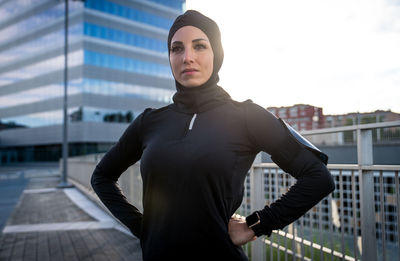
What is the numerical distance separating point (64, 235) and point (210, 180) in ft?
18.3

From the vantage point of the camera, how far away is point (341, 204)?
2662mm

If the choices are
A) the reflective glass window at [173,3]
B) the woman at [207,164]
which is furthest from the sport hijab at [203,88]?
the reflective glass window at [173,3]

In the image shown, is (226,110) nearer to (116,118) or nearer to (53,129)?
(116,118)

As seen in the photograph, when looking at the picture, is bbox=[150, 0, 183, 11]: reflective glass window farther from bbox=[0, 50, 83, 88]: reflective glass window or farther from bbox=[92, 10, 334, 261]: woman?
bbox=[92, 10, 334, 261]: woman

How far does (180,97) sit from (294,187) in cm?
69

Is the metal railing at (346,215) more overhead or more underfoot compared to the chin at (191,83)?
more underfoot

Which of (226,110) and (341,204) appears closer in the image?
(226,110)

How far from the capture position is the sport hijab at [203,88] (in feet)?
4.91

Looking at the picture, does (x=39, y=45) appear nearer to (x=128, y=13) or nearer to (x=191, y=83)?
(x=128, y=13)

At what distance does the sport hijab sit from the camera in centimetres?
150

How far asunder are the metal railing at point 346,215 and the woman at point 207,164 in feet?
3.52

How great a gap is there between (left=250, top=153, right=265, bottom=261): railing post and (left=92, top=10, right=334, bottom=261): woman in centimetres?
195

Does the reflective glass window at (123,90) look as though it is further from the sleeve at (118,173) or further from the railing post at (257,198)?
the sleeve at (118,173)

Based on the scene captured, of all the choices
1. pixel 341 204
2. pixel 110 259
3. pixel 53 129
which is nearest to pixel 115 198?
pixel 341 204
